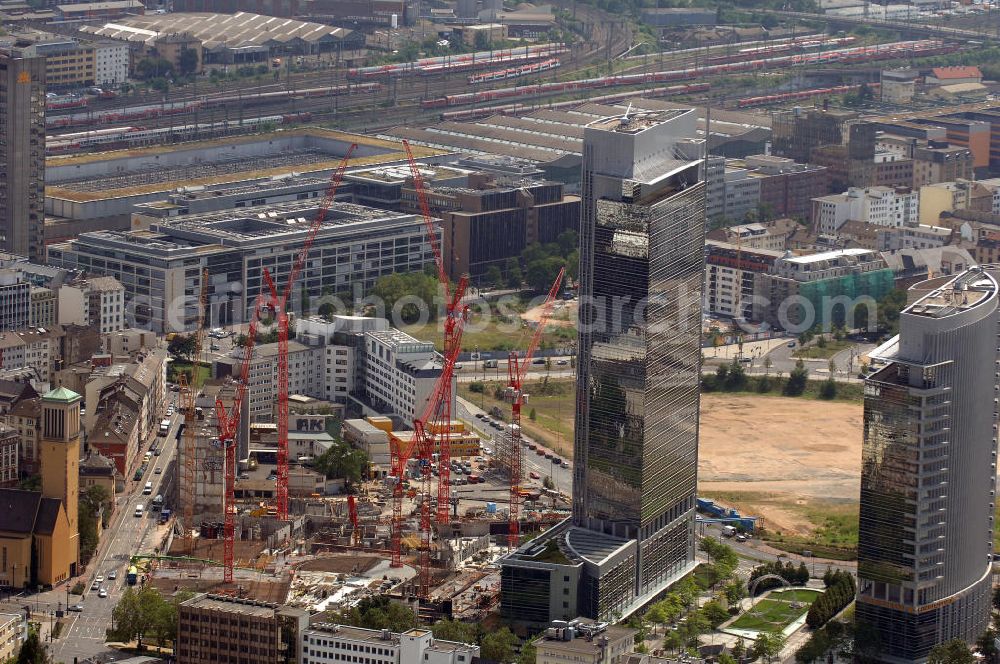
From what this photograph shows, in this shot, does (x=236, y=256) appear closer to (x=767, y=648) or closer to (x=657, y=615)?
(x=657, y=615)

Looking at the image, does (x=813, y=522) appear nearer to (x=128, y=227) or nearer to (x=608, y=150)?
(x=608, y=150)

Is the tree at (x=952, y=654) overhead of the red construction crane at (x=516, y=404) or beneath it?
beneath

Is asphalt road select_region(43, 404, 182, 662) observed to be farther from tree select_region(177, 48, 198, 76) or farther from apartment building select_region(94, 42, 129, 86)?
tree select_region(177, 48, 198, 76)

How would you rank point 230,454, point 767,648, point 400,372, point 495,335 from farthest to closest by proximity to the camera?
point 495,335 < point 400,372 < point 230,454 < point 767,648

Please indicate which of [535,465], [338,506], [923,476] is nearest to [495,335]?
[535,465]

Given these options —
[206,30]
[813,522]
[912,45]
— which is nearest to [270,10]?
[206,30]

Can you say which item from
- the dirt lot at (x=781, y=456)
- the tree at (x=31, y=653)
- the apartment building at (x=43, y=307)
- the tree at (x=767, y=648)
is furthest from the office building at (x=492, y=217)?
the tree at (x=31, y=653)

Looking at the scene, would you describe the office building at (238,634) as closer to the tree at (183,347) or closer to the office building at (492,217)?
the tree at (183,347)
